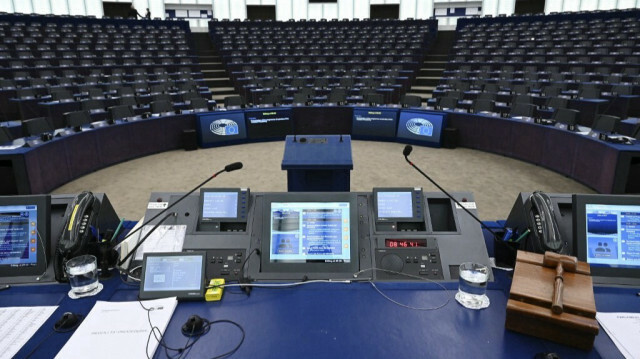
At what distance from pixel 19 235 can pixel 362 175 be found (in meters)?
5.16

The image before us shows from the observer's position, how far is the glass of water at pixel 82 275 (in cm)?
188

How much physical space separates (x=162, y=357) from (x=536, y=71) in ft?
44.4

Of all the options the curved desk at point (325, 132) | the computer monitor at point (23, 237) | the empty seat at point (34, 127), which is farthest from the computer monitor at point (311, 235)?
the empty seat at point (34, 127)

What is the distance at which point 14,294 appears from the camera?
1.92m

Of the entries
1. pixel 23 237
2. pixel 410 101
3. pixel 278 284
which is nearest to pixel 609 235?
pixel 278 284

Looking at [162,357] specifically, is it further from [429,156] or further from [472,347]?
[429,156]

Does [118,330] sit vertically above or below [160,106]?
below

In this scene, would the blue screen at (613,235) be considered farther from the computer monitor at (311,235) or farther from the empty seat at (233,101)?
the empty seat at (233,101)

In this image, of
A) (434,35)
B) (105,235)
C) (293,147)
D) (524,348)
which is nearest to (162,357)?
(105,235)

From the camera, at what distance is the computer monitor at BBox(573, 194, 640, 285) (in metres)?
1.97

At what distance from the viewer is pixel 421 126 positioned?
28.6 feet

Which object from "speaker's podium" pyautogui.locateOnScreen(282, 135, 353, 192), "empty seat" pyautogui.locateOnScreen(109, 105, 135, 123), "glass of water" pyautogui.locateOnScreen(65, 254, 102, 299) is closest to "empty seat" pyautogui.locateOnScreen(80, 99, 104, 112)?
"empty seat" pyautogui.locateOnScreen(109, 105, 135, 123)

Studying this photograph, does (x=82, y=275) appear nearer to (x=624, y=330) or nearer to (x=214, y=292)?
(x=214, y=292)

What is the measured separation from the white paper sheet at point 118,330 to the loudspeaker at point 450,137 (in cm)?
747
